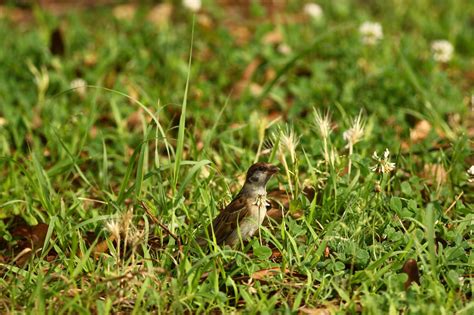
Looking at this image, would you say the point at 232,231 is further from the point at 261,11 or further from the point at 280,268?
the point at 261,11

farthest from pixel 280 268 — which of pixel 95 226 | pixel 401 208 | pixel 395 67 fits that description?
pixel 395 67

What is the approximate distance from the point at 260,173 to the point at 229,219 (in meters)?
0.32

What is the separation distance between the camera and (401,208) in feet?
16.5

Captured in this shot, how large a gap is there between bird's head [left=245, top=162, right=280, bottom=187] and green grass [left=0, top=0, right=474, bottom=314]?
25 cm

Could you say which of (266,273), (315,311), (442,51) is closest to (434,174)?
(266,273)

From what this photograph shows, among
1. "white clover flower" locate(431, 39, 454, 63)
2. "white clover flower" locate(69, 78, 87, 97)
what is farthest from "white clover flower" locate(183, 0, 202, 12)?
"white clover flower" locate(431, 39, 454, 63)

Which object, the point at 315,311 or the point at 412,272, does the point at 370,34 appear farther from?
the point at 315,311

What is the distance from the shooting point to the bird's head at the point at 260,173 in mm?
4941

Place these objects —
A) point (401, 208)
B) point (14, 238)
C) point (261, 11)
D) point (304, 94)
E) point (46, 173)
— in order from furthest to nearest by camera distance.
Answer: point (261, 11) → point (304, 94) → point (46, 173) → point (14, 238) → point (401, 208)

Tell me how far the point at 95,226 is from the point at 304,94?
2.87 metres

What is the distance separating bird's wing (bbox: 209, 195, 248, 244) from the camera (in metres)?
4.81

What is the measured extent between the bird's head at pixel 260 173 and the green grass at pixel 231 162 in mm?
254

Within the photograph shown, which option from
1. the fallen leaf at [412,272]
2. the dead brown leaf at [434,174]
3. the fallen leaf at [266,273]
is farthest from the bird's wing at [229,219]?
the dead brown leaf at [434,174]

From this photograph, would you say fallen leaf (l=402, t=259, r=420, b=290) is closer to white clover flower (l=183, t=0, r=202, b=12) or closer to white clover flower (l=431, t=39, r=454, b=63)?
white clover flower (l=431, t=39, r=454, b=63)
